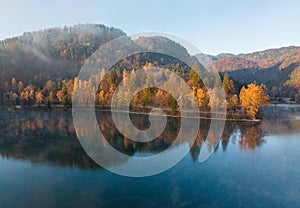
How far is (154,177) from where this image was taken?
7703 millimetres

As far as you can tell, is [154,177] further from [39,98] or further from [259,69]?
[259,69]

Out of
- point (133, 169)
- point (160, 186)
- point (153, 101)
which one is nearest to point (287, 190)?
point (160, 186)

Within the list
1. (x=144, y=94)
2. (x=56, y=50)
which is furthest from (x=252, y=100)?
(x=56, y=50)

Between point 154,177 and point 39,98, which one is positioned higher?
point 39,98

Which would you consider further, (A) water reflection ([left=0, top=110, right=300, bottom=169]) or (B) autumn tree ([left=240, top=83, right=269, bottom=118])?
(B) autumn tree ([left=240, top=83, right=269, bottom=118])

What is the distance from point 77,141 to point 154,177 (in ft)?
19.9

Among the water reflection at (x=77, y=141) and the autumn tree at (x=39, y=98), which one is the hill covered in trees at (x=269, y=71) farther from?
the autumn tree at (x=39, y=98)

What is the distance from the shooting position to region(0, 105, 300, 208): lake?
6.16 metres

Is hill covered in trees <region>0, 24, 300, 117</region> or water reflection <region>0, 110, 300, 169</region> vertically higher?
hill covered in trees <region>0, 24, 300, 117</region>

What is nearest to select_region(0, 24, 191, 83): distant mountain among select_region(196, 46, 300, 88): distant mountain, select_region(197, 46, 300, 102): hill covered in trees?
select_region(197, 46, 300, 102): hill covered in trees

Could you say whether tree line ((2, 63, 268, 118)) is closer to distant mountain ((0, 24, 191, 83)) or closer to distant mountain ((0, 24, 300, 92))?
distant mountain ((0, 24, 300, 92))

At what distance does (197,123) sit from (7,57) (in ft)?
144

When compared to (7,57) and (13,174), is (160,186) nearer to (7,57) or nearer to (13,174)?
(13,174)

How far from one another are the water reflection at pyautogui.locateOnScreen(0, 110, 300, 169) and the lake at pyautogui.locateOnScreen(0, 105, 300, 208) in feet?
0.14
